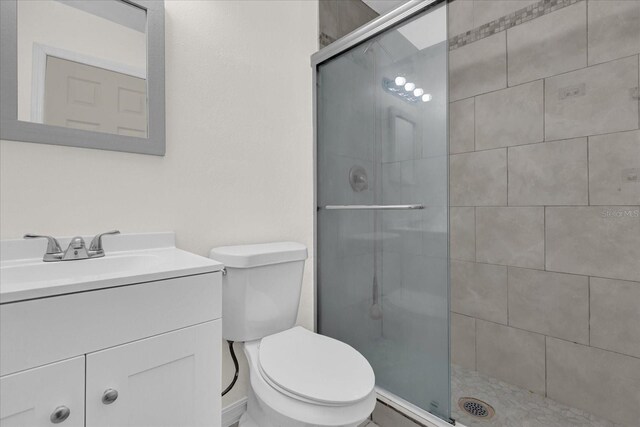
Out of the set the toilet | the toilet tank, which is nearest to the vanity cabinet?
the toilet

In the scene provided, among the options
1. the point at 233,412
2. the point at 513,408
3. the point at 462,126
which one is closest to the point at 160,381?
the point at 233,412

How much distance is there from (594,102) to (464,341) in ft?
4.76

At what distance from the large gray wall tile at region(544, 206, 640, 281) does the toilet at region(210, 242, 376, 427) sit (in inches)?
47.8

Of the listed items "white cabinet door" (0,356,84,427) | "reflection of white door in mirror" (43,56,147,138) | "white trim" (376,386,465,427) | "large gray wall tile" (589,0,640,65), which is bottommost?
"white trim" (376,386,465,427)

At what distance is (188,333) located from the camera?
822 mm

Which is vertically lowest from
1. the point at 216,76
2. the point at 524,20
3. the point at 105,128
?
the point at 105,128

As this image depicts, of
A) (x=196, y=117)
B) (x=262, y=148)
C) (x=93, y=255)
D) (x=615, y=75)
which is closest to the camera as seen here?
(x=93, y=255)

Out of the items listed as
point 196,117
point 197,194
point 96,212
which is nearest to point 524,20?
point 196,117

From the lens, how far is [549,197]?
1.61 meters

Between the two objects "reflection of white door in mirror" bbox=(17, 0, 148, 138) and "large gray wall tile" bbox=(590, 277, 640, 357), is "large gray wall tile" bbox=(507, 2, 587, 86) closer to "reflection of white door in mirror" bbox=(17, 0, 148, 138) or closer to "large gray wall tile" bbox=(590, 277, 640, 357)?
"large gray wall tile" bbox=(590, 277, 640, 357)

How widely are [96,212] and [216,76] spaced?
0.73 m

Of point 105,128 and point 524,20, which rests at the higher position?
point 524,20

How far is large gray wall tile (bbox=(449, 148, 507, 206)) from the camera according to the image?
1772 millimetres

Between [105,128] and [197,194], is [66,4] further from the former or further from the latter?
[197,194]
